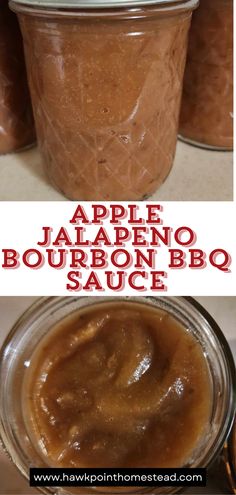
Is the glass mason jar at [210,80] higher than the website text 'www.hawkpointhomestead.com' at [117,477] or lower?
higher

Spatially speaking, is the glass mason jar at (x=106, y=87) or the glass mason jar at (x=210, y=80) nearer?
the glass mason jar at (x=106, y=87)

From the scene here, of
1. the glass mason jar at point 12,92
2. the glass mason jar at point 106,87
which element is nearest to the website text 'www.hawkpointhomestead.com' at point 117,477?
the glass mason jar at point 106,87

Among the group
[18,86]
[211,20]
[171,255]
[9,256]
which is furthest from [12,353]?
[211,20]

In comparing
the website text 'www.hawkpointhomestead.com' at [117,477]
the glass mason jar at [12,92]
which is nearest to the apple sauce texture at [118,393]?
the website text 'www.hawkpointhomestead.com' at [117,477]

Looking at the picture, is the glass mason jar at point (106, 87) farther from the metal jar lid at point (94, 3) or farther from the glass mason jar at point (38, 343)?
the glass mason jar at point (38, 343)

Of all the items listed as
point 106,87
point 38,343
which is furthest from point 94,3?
point 38,343

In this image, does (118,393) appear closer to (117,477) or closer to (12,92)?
(117,477)

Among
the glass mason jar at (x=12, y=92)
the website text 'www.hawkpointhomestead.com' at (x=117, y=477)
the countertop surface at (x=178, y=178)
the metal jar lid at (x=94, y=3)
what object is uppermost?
the metal jar lid at (x=94, y=3)
